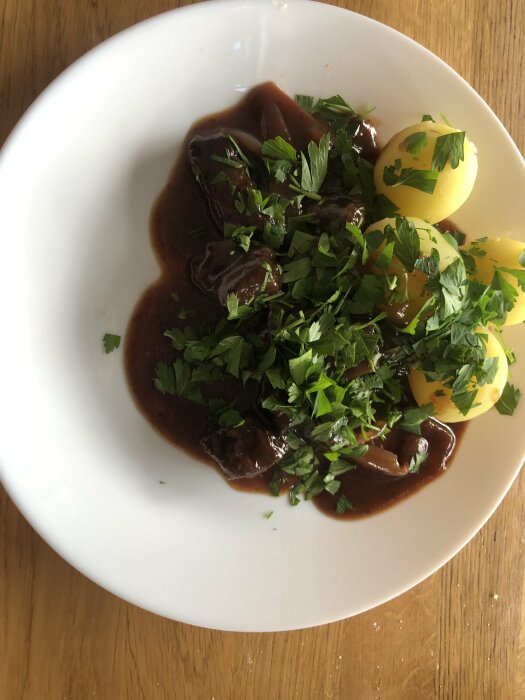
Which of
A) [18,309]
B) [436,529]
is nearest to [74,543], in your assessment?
[18,309]

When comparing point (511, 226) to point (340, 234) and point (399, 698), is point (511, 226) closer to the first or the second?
point (340, 234)

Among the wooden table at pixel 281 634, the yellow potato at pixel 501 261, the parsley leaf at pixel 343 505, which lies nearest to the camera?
the yellow potato at pixel 501 261

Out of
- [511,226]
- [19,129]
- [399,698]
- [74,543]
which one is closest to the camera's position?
[19,129]

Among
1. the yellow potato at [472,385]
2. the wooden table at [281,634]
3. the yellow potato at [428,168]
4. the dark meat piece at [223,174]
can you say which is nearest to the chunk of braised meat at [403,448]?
the yellow potato at [472,385]

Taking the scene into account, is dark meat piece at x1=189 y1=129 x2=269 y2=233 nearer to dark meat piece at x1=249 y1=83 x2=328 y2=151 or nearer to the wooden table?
dark meat piece at x1=249 y1=83 x2=328 y2=151

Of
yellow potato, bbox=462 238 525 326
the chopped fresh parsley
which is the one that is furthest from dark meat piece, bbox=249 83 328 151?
the chopped fresh parsley

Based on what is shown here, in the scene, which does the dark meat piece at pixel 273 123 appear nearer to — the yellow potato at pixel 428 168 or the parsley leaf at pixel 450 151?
the yellow potato at pixel 428 168
